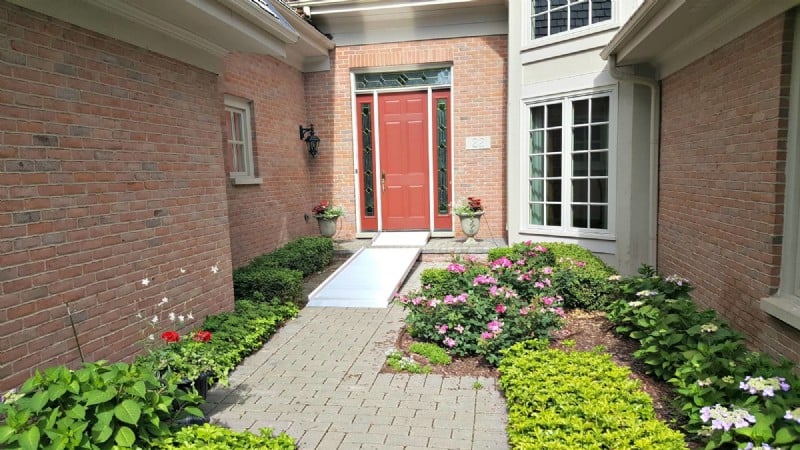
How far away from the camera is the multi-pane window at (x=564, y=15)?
22.6 ft

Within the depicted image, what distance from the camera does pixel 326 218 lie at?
9.12 meters

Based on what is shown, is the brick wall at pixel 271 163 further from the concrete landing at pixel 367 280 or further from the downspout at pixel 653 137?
the downspout at pixel 653 137

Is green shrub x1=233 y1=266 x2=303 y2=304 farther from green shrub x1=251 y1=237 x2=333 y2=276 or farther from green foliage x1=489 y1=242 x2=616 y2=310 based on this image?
green foliage x1=489 y1=242 x2=616 y2=310

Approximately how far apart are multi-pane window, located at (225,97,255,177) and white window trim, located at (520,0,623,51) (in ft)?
14.9

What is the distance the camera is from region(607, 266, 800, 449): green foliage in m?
2.50

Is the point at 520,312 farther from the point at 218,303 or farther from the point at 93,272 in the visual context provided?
the point at 93,272

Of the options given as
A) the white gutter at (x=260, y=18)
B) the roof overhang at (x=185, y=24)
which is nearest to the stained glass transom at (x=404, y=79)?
the roof overhang at (x=185, y=24)

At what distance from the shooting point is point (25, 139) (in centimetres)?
303

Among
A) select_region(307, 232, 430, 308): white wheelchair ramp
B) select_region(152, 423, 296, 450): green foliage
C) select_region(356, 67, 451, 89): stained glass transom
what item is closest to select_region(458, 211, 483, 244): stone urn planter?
select_region(307, 232, 430, 308): white wheelchair ramp

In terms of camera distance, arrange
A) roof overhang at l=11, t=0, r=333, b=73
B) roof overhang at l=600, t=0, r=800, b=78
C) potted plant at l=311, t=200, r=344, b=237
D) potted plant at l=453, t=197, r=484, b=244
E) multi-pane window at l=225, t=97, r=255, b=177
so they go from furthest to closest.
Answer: potted plant at l=311, t=200, r=344, b=237 < potted plant at l=453, t=197, r=484, b=244 < multi-pane window at l=225, t=97, r=255, b=177 < roof overhang at l=600, t=0, r=800, b=78 < roof overhang at l=11, t=0, r=333, b=73

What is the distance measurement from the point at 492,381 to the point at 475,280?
1.43m

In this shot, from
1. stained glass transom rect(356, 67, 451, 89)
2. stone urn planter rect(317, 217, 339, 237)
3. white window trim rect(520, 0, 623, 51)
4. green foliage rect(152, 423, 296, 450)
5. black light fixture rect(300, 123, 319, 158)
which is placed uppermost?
white window trim rect(520, 0, 623, 51)

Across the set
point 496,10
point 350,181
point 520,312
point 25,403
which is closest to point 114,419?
point 25,403

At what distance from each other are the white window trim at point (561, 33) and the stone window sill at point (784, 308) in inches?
176
